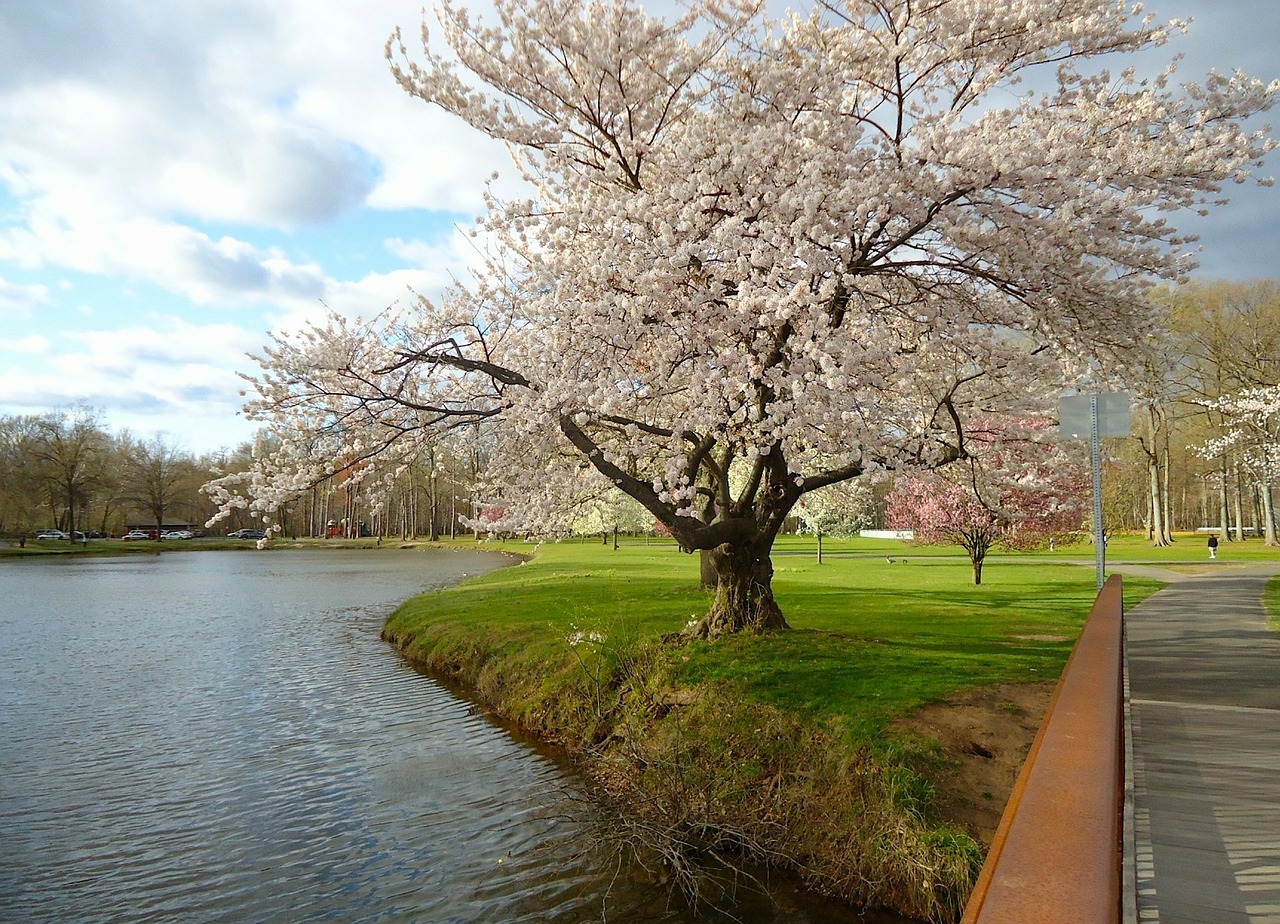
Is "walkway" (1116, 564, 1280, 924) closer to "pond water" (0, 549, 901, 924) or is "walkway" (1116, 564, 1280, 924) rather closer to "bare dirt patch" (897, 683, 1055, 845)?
"bare dirt patch" (897, 683, 1055, 845)

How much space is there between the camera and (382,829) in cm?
944

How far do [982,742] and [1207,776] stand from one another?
7.43ft

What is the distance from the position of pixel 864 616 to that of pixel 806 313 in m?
9.72

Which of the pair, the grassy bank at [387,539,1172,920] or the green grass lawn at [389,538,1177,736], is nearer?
the grassy bank at [387,539,1172,920]

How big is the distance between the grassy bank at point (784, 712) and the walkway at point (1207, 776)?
5.00 ft

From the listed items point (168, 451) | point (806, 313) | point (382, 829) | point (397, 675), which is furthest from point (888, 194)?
point (168, 451)

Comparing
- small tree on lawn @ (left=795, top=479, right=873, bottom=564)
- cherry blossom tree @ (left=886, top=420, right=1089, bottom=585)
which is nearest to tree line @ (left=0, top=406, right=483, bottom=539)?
small tree on lawn @ (left=795, top=479, right=873, bottom=564)

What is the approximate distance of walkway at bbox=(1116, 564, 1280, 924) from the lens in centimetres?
448

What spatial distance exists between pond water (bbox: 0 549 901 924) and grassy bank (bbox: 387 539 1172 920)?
58 cm

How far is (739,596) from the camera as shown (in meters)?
13.2

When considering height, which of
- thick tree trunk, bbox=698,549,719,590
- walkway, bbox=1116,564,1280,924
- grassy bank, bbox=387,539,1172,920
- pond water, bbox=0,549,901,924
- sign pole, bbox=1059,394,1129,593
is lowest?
pond water, bbox=0,549,901,924

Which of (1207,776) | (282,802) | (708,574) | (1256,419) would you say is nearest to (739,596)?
(708,574)

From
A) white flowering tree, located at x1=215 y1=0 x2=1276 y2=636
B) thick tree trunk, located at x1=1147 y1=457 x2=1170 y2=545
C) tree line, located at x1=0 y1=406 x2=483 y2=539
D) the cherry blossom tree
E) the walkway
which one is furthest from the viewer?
tree line, located at x1=0 y1=406 x2=483 y2=539

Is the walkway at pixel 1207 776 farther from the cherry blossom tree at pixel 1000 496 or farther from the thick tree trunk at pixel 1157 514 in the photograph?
the thick tree trunk at pixel 1157 514
